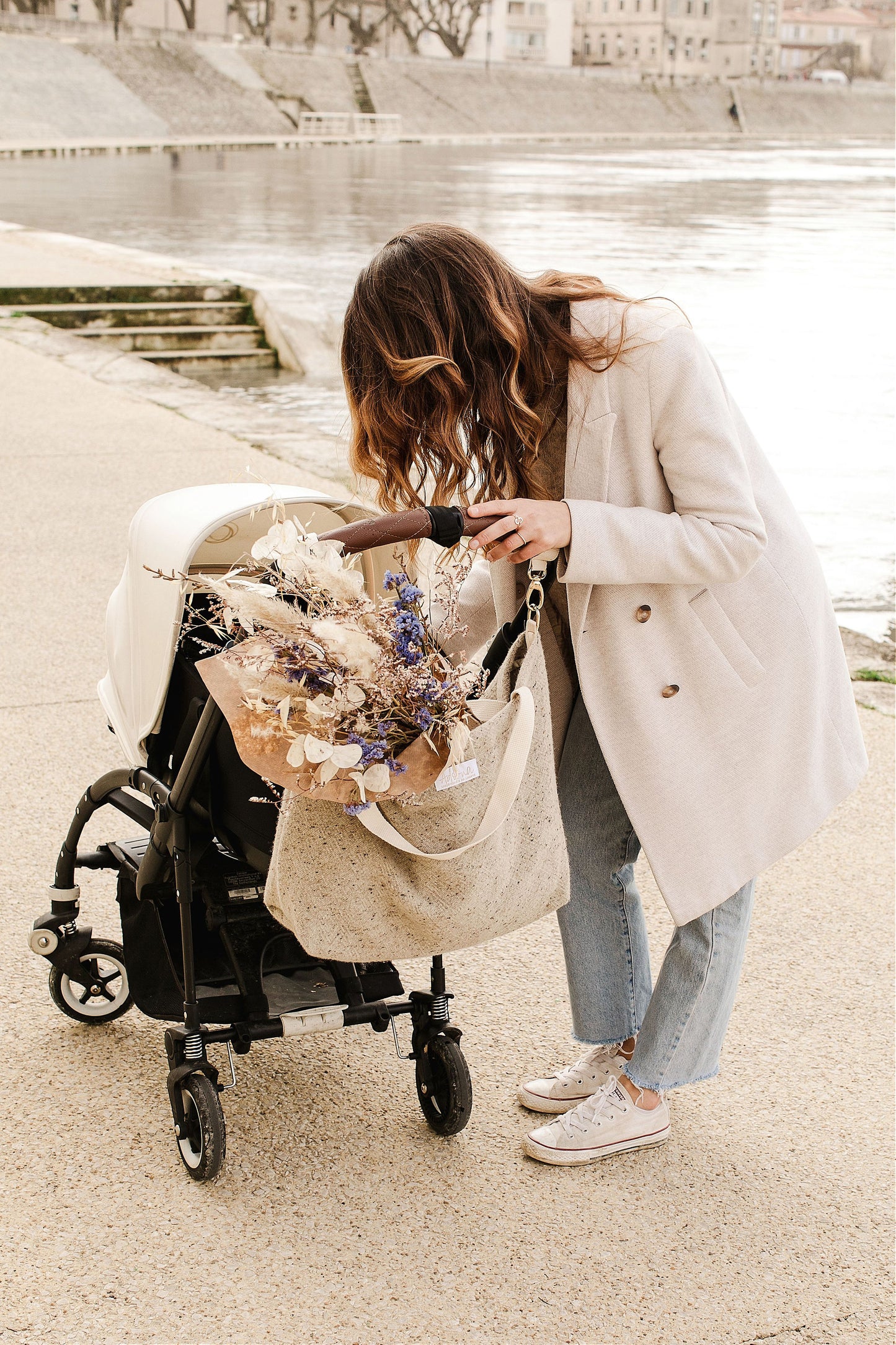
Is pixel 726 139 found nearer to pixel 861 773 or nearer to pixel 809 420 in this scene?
pixel 809 420

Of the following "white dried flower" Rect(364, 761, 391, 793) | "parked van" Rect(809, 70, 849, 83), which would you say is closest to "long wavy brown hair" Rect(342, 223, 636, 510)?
"white dried flower" Rect(364, 761, 391, 793)

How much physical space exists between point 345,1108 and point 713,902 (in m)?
0.83

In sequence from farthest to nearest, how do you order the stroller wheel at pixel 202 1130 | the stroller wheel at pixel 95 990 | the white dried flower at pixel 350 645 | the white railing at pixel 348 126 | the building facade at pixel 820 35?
the building facade at pixel 820 35 → the white railing at pixel 348 126 → the stroller wheel at pixel 95 990 → the stroller wheel at pixel 202 1130 → the white dried flower at pixel 350 645

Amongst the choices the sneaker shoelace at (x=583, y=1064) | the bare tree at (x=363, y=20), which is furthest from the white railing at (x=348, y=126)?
the sneaker shoelace at (x=583, y=1064)

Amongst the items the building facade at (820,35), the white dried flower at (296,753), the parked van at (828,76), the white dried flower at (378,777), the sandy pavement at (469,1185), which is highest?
the building facade at (820,35)

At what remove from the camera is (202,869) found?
2.50 metres

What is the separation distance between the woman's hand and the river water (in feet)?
13.9

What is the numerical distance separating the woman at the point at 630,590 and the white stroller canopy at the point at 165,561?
24 cm

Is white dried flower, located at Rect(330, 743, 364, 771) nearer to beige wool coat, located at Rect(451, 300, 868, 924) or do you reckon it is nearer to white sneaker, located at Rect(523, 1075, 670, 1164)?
beige wool coat, located at Rect(451, 300, 868, 924)

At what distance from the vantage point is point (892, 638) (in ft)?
19.0

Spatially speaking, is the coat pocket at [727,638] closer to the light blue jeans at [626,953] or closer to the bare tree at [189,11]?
the light blue jeans at [626,953]

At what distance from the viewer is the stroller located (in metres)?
2.29

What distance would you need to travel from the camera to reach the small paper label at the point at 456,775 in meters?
1.86

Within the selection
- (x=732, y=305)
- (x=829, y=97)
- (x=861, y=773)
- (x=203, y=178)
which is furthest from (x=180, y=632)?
(x=829, y=97)
